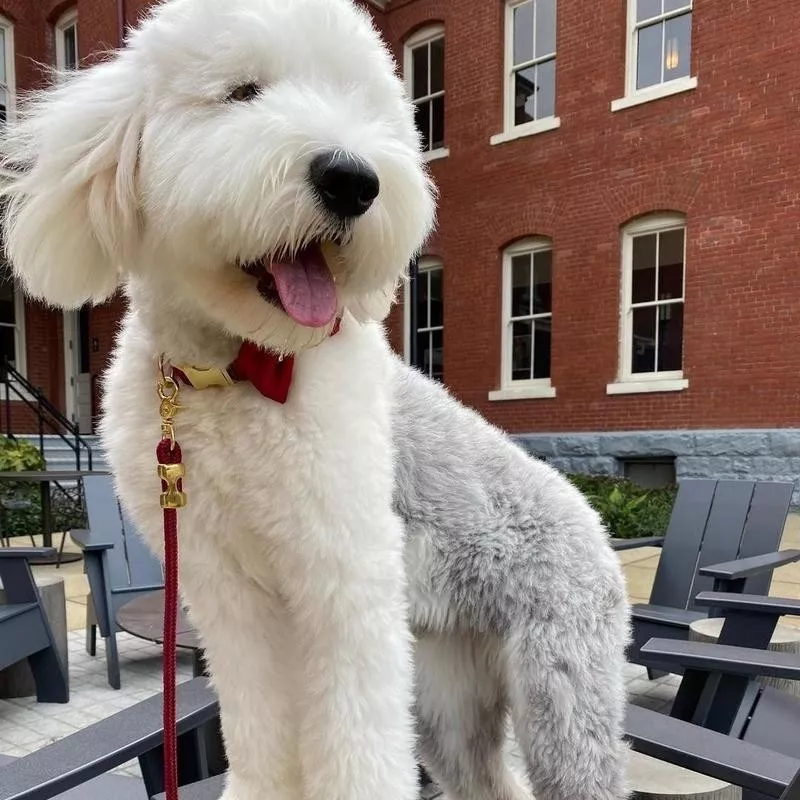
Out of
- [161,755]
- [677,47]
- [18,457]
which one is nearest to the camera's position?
[161,755]

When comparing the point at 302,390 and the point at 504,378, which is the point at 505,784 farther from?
the point at 504,378

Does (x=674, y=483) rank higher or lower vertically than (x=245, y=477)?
lower

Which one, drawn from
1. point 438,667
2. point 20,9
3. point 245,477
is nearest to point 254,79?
point 245,477

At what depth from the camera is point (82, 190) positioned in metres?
1.22

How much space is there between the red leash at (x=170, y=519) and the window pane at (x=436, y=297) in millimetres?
10329

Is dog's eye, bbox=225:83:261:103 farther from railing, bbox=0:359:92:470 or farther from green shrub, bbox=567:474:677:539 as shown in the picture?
railing, bbox=0:359:92:470

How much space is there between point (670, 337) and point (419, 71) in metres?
6.14

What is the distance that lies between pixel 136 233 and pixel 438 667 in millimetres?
1249

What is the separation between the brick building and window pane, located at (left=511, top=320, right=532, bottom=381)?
0.10 feet

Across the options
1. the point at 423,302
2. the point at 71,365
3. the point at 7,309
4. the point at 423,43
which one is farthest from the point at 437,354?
the point at 7,309

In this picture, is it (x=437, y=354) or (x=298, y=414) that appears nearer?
(x=298, y=414)

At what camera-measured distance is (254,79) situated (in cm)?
121

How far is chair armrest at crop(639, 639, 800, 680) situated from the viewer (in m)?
2.03

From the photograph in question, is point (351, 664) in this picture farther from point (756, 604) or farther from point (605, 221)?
point (605, 221)
